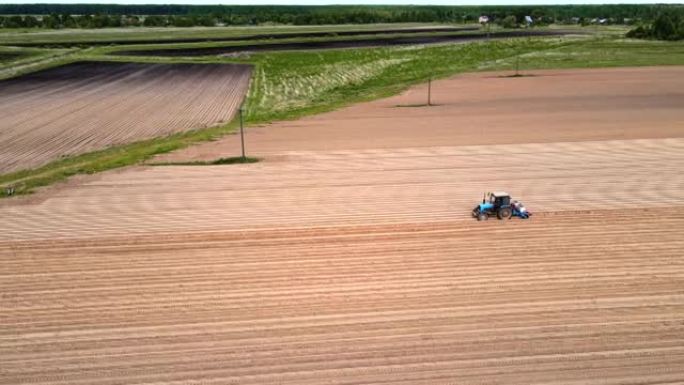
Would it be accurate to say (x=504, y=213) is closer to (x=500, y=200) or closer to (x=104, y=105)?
(x=500, y=200)

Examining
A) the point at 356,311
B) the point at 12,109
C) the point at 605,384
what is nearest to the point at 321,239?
the point at 356,311

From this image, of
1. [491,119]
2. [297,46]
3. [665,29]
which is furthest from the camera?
[665,29]

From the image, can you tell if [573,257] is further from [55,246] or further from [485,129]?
[485,129]

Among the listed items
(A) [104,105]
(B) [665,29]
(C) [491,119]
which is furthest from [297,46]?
(C) [491,119]

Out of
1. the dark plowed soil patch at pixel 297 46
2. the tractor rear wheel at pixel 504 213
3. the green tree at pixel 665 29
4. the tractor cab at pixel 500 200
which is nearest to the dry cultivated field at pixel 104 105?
the dark plowed soil patch at pixel 297 46

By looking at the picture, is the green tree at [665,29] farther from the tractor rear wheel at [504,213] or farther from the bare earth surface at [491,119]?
the tractor rear wheel at [504,213]

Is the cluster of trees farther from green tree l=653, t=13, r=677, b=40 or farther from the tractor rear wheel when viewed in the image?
the tractor rear wheel
